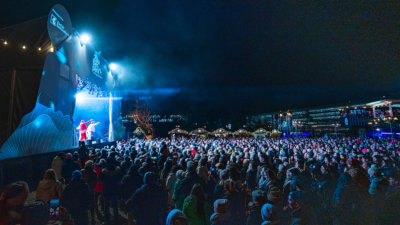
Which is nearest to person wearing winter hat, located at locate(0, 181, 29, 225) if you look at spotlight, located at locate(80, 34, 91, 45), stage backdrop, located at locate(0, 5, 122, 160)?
stage backdrop, located at locate(0, 5, 122, 160)

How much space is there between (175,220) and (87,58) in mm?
18335

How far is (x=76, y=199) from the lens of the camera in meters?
3.74

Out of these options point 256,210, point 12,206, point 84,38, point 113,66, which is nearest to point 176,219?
point 256,210

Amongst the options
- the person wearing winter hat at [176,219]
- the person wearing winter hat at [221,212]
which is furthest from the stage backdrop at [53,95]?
the person wearing winter hat at [221,212]

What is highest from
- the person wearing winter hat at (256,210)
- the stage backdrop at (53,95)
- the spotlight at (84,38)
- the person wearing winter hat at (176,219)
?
the spotlight at (84,38)

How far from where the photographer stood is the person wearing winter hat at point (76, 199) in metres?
3.72

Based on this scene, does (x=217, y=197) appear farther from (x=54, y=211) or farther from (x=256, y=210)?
(x=54, y=211)

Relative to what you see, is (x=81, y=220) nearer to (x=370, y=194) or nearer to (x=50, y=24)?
(x=370, y=194)

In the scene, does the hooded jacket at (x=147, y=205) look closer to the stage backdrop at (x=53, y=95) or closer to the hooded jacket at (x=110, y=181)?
the hooded jacket at (x=110, y=181)

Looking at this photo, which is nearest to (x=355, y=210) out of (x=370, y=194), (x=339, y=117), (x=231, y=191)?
(x=370, y=194)

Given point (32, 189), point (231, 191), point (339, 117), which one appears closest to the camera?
point (231, 191)

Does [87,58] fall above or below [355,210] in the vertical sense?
above

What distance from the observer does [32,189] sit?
770cm

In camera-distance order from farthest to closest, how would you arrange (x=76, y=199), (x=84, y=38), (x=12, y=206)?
(x=84, y=38), (x=76, y=199), (x=12, y=206)
